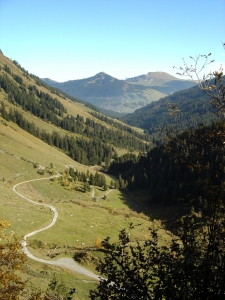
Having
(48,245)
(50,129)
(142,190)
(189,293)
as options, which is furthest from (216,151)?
(50,129)

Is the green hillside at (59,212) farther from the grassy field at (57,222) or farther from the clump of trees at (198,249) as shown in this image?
the clump of trees at (198,249)

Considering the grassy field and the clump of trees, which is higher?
the clump of trees

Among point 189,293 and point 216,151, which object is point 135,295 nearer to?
point 189,293

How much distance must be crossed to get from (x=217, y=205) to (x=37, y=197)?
7616 cm

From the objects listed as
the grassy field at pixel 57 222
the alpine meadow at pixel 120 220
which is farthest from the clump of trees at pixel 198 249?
the grassy field at pixel 57 222

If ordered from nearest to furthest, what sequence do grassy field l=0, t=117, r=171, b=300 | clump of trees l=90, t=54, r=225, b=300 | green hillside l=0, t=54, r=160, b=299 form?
clump of trees l=90, t=54, r=225, b=300
grassy field l=0, t=117, r=171, b=300
green hillside l=0, t=54, r=160, b=299

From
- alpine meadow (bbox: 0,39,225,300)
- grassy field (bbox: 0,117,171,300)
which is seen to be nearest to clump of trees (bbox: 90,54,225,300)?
alpine meadow (bbox: 0,39,225,300)

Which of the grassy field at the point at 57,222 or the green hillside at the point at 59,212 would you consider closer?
the grassy field at the point at 57,222

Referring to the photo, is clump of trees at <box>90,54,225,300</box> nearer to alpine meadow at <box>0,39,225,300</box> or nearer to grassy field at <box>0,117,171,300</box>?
alpine meadow at <box>0,39,225,300</box>

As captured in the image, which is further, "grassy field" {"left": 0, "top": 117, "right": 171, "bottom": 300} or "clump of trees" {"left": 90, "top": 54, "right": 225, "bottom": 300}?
"grassy field" {"left": 0, "top": 117, "right": 171, "bottom": 300}

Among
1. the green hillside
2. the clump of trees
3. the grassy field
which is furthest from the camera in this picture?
the green hillside

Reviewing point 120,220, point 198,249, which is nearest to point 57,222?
point 120,220

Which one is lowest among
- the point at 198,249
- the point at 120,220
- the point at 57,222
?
the point at 120,220

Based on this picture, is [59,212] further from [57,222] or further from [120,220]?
[120,220]
